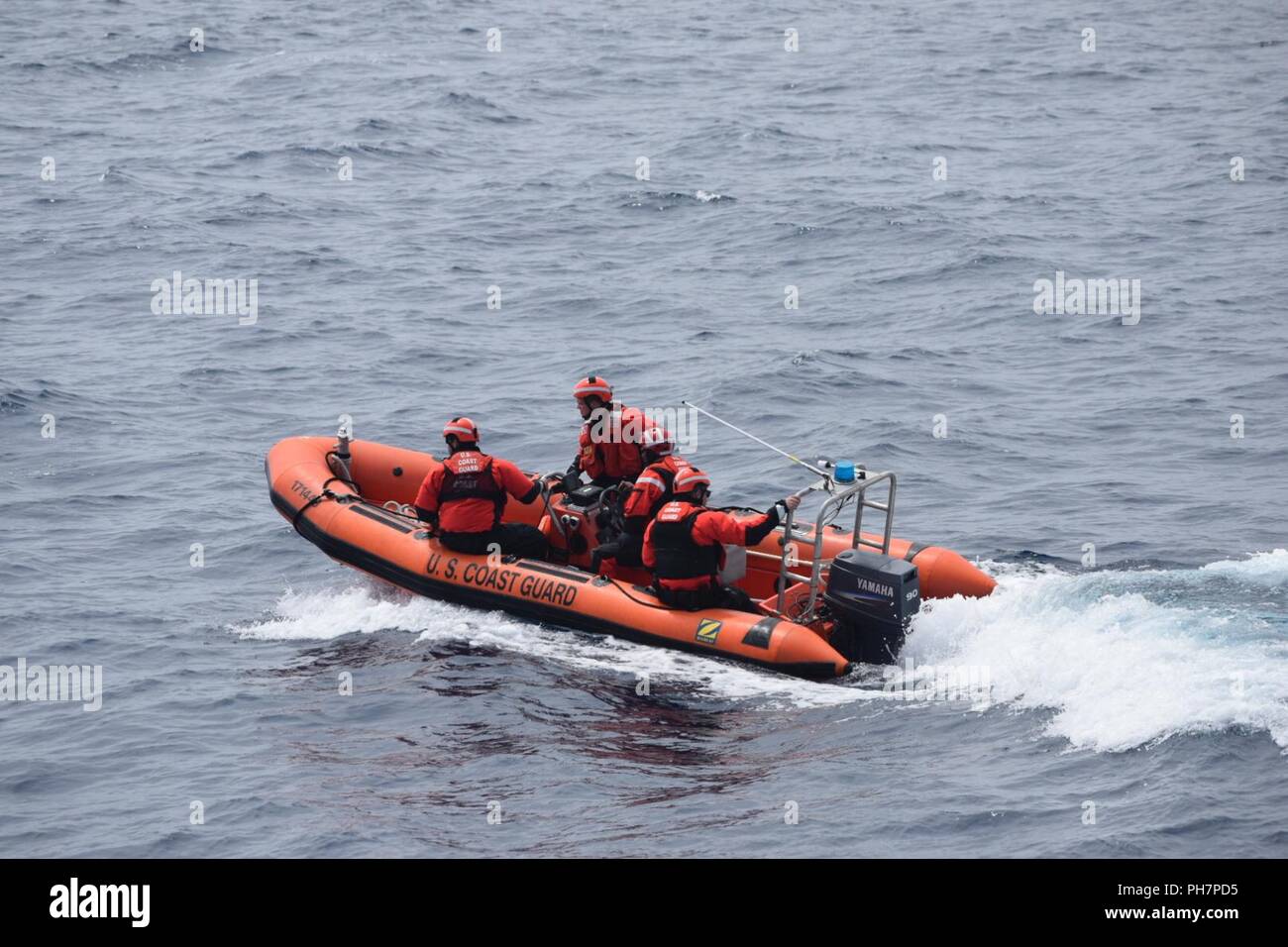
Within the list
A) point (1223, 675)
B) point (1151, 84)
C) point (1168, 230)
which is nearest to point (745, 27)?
point (1151, 84)

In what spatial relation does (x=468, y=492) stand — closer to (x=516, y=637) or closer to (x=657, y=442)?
(x=516, y=637)

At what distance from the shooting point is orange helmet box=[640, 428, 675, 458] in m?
11.0

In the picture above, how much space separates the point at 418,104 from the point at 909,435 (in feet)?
53.5

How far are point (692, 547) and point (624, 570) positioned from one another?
45.3 inches

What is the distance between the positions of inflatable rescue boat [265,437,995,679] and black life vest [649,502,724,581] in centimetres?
26

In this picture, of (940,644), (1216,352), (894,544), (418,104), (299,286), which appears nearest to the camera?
(940,644)

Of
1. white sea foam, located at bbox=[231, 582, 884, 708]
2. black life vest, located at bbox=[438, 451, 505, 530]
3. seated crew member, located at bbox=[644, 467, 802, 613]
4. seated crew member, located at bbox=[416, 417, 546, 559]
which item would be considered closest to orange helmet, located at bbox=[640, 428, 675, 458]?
seated crew member, located at bbox=[644, 467, 802, 613]

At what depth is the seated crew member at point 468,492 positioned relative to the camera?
11.5 m

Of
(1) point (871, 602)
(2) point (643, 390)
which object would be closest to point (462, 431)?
(1) point (871, 602)

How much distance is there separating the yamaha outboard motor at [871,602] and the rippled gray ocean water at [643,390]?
317 mm

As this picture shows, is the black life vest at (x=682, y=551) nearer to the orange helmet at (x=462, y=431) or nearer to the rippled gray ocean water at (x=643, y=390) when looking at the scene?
the rippled gray ocean water at (x=643, y=390)

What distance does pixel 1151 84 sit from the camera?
29734 mm

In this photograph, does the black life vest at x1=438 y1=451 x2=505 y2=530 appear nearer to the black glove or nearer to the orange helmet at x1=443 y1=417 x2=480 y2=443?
the orange helmet at x1=443 y1=417 x2=480 y2=443

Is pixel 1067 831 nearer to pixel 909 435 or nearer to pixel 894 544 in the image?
pixel 894 544
